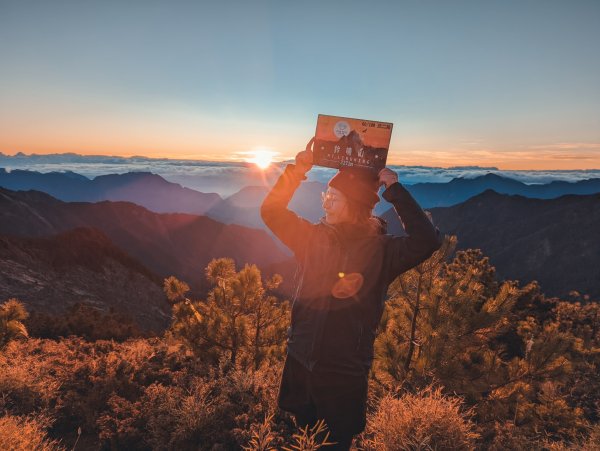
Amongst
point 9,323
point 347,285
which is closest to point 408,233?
point 347,285

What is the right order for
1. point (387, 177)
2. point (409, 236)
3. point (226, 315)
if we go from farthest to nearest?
point (226, 315), point (387, 177), point (409, 236)

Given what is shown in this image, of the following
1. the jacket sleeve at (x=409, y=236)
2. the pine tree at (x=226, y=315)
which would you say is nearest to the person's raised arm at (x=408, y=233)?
the jacket sleeve at (x=409, y=236)

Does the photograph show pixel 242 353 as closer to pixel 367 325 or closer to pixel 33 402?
pixel 33 402

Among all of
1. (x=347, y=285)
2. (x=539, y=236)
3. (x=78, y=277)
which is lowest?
(x=539, y=236)

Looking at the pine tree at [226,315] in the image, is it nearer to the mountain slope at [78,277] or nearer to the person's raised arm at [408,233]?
the person's raised arm at [408,233]

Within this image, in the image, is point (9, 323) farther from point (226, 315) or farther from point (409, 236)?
point (409, 236)

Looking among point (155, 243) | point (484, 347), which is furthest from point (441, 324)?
point (155, 243)

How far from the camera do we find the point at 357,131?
2.31 metres

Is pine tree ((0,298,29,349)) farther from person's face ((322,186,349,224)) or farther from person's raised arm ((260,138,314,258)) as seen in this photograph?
person's face ((322,186,349,224))

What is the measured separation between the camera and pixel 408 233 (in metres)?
2.08

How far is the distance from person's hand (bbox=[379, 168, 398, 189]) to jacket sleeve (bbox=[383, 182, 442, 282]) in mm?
34

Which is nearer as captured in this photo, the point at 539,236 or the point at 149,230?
the point at 149,230

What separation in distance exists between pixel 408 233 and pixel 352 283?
1.50ft

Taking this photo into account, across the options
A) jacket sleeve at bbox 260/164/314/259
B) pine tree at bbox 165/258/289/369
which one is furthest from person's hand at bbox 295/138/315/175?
pine tree at bbox 165/258/289/369
